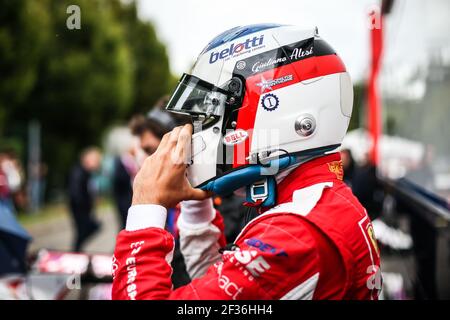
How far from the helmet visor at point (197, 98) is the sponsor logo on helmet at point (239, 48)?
92mm

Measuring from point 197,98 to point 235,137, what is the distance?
0.17m

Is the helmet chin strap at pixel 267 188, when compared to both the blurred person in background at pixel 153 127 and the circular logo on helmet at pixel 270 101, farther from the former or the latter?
A: the blurred person in background at pixel 153 127

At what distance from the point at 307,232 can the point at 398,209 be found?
191 inches

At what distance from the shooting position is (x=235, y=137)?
5.01 feet

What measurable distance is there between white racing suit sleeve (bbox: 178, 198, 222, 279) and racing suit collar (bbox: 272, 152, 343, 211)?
0.48 metres

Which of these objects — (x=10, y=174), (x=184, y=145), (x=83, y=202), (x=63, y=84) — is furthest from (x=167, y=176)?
Result: (x=63, y=84)

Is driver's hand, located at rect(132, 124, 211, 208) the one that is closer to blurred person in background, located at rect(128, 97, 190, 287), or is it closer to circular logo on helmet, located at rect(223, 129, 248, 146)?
circular logo on helmet, located at rect(223, 129, 248, 146)

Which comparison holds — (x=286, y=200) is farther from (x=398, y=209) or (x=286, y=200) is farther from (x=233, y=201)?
(x=398, y=209)

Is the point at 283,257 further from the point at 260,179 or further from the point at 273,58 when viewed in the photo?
the point at 273,58

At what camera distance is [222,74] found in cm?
155

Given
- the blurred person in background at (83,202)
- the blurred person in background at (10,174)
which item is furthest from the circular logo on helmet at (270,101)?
the blurred person in background at (10,174)

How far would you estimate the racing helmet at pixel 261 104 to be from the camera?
1.50m

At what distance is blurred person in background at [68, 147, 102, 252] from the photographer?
7645 millimetres

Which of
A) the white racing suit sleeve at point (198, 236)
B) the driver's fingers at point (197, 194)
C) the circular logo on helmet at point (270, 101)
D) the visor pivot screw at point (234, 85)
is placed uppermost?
the visor pivot screw at point (234, 85)
